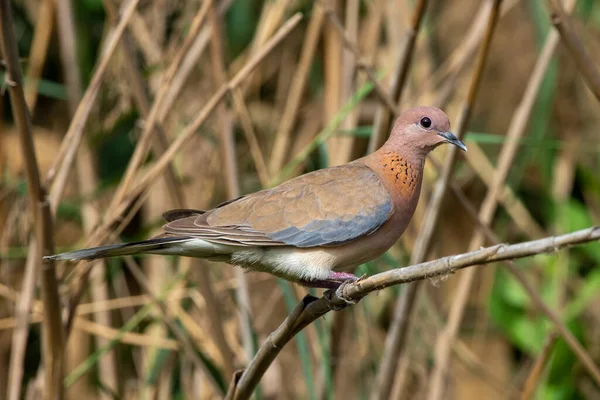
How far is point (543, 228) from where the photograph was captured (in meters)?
3.88

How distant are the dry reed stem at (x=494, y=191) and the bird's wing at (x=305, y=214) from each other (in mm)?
618

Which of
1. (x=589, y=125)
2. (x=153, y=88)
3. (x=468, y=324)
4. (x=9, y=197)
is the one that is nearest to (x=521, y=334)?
(x=468, y=324)

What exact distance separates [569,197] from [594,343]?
688 millimetres

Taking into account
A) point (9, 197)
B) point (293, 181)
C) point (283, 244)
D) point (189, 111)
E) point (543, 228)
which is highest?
point (189, 111)

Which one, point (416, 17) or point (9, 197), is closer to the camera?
point (416, 17)

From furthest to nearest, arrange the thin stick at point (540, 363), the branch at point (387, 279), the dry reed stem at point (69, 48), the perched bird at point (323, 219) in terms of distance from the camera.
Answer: the dry reed stem at point (69, 48)
the thin stick at point (540, 363)
the perched bird at point (323, 219)
the branch at point (387, 279)

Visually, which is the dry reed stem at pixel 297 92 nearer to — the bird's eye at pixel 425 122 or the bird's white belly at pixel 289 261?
the bird's eye at pixel 425 122

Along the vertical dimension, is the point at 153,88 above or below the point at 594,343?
above

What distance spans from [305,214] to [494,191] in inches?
33.7

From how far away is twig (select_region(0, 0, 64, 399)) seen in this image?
1519mm

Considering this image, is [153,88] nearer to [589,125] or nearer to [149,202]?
[149,202]

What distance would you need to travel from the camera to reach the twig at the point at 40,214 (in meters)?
1.52

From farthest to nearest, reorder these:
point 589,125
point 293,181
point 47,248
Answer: point 589,125
point 293,181
point 47,248

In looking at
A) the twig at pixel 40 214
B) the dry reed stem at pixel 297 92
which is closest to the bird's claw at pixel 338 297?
the twig at pixel 40 214
